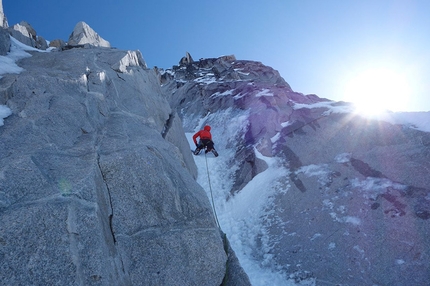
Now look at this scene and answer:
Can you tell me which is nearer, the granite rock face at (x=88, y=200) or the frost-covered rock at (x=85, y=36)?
the granite rock face at (x=88, y=200)

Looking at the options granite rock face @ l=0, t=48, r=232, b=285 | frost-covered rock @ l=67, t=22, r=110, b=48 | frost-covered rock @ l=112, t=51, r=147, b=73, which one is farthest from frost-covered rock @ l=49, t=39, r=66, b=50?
granite rock face @ l=0, t=48, r=232, b=285

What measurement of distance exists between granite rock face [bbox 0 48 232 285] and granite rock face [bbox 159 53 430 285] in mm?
3611

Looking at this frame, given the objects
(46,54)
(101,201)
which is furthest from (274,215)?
(46,54)

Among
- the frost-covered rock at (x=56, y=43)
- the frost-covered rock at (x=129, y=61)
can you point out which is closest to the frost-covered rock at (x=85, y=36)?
the frost-covered rock at (x=56, y=43)

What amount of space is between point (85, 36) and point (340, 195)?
89.6 feet

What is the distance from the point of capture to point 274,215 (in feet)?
35.1

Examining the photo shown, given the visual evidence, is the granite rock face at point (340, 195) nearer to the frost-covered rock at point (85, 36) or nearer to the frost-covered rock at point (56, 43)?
the frost-covered rock at point (85, 36)

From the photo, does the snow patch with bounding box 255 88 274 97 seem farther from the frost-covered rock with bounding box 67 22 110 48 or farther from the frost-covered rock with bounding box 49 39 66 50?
the frost-covered rock with bounding box 49 39 66 50

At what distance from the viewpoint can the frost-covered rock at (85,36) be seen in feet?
84.1

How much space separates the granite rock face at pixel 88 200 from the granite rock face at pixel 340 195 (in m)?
3.61

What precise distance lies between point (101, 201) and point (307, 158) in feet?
34.3

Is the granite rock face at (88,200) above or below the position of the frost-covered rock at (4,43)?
below

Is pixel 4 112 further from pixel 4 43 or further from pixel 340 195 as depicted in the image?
pixel 340 195

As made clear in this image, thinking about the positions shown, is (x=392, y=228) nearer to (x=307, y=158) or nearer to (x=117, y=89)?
(x=307, y=158)
